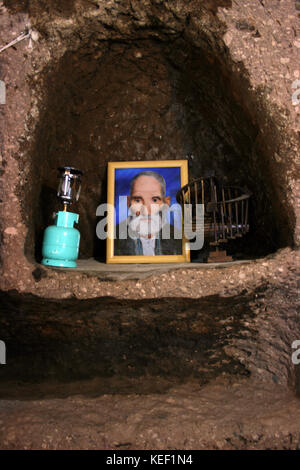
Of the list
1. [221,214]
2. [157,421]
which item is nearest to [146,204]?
[221,214]

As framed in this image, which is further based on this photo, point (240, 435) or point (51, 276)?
point (51, 276)

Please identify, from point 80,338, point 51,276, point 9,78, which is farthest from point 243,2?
point 80,338

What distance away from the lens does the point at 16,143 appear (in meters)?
1.31

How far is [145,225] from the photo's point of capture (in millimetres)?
1579

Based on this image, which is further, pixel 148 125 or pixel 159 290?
pixel 148 125

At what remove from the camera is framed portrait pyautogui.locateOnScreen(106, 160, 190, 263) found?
1.55 metres

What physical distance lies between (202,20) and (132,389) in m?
1.23

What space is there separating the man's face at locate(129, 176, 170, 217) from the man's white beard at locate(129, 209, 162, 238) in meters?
0.01

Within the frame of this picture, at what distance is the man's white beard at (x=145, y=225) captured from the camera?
1568 mm

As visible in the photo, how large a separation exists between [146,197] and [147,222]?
99 millimetres

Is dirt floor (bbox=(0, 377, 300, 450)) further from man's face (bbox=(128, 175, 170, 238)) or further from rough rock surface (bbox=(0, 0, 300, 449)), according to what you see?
man's face (bbox=(128, 175, 170, 238))

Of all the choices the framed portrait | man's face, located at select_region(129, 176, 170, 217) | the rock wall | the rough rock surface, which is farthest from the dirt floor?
man's face, located at select_region(129, 176, 170, 217)

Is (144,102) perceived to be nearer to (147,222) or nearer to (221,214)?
(147,222)

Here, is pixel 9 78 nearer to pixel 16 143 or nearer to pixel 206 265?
pixel 16 143
